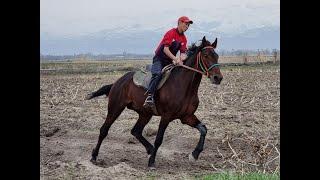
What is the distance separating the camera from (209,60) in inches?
328

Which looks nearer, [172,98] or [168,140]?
[172,98]

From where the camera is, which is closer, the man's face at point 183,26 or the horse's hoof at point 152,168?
the man's face at point 183,26

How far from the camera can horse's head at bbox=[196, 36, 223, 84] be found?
26.8 feet

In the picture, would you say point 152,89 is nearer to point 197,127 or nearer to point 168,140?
point 197,127

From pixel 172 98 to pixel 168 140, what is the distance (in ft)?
4.72

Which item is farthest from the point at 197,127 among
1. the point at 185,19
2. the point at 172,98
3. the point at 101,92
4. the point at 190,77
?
the point at 185,19

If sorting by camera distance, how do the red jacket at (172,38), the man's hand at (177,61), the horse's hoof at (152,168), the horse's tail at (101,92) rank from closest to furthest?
the red jacket at (172,38) < the man's hand at (177,61) < the horse's hoof at (152,168) < the horse's tail at (101,92)

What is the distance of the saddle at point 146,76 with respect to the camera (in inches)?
349

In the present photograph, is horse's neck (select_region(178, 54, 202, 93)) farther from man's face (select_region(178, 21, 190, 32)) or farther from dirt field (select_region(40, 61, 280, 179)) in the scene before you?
dirt field (select_region(40, 61, 280, 179))

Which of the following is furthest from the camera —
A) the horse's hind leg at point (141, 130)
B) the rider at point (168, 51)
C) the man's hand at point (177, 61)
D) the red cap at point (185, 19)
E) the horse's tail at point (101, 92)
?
the horse's tail at point (101, 92)

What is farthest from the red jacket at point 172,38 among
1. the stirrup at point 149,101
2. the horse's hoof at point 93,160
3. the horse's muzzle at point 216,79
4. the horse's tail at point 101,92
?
the horse's hoof at point 93,160

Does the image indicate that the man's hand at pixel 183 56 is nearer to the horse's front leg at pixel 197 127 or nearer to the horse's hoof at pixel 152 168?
the horse's front leg at pixel 197 127
